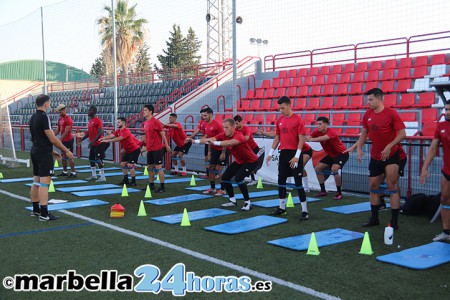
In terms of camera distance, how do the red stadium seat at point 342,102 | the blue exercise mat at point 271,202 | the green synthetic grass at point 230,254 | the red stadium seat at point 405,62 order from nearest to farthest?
the green synthetic grass at point 230,254 < the blue exercise mat at point 271,202 < the red stadium seat at point 342,102 < the red stadium seat at point 405,62

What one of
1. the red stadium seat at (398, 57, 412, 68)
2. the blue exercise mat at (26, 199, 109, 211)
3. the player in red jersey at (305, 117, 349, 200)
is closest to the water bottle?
the player in red jersey at (305, 117, 349, 200)

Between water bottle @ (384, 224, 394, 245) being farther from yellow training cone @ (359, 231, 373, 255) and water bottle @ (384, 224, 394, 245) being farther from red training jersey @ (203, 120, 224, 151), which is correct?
red training jersey @ (203, 120, 224, 151)

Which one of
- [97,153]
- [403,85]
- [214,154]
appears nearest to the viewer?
[214,154]

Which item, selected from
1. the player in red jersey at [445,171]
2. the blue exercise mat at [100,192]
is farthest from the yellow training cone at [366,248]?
the blue exercise mat at [100,192]

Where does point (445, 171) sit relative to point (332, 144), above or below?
below

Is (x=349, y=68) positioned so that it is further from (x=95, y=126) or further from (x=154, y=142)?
(x=95, y=126)

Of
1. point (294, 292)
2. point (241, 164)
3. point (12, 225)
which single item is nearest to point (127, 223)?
point (12, 225)

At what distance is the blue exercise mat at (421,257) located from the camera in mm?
5051

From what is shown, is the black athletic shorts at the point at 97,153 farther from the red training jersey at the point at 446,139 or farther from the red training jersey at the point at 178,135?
the red training jersey at the point at 446,139

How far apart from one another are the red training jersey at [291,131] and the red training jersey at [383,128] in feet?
4.09

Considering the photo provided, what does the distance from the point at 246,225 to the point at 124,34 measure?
3398cm

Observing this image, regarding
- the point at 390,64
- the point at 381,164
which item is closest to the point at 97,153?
the point at 381,164

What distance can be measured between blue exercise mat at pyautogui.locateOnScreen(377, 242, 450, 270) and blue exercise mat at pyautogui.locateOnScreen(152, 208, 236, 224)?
322cm

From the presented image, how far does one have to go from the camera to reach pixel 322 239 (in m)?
6.21
